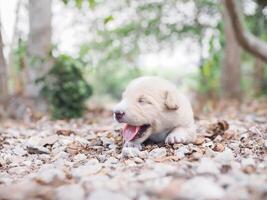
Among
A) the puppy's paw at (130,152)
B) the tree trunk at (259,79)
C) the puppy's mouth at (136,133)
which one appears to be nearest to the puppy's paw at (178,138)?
the puppy's mouth at (136,133)

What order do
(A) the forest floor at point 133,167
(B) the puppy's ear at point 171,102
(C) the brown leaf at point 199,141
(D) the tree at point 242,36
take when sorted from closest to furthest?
(A) the forest floor at point 133,167
(B) the puppy's ear at point 171,102
(C) the brown leaf at point 199,141
(D) the tree at point 242,36

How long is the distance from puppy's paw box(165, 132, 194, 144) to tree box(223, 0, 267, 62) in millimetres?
2412

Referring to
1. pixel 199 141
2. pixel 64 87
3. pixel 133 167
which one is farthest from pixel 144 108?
pixel 64 87

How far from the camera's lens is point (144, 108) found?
3043 mm

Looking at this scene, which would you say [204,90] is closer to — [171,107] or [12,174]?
[171,107]

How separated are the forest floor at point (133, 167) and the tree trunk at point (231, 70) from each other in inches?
156

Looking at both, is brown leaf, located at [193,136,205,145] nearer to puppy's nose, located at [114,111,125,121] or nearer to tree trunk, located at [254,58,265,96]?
puppy's nose, located at [114,111,125,121]

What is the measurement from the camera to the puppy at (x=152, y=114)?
3012mm

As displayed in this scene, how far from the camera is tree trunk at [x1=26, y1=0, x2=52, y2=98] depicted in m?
6.41

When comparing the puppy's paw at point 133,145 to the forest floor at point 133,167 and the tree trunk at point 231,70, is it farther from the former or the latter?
the tree trunk at point 231,70

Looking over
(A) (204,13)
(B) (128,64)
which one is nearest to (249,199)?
(A) (204,13)

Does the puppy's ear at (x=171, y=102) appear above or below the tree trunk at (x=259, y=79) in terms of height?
below

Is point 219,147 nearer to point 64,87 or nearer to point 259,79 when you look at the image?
point 64,87

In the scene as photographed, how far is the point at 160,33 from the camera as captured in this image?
8.23 metres
